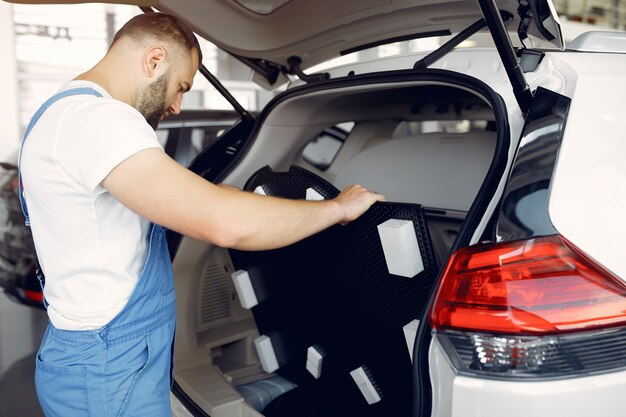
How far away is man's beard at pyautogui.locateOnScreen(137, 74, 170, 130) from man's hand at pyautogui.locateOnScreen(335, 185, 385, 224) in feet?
1.52

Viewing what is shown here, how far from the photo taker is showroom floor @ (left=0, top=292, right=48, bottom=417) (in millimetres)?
2531

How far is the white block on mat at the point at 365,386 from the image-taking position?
167cm

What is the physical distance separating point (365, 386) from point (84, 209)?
92 centimetres

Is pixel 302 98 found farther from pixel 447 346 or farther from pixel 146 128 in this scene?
pixel 447 346

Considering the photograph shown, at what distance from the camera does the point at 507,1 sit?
5.12ft

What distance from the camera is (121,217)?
1.28m

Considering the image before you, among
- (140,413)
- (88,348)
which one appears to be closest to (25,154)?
(88,348)

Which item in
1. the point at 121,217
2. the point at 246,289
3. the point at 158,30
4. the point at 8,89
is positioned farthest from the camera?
the point at 8,89

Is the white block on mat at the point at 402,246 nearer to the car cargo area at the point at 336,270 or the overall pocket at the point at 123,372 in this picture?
the car cargo area at the point at 336,270

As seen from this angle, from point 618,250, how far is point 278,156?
131 centimetres

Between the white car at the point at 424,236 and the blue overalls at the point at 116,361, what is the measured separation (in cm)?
48

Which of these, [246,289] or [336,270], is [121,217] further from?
[246,289]

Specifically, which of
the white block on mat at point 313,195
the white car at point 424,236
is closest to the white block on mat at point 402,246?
the white car at point 424,236

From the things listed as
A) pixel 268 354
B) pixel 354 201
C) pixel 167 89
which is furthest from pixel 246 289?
pixel 167 89
